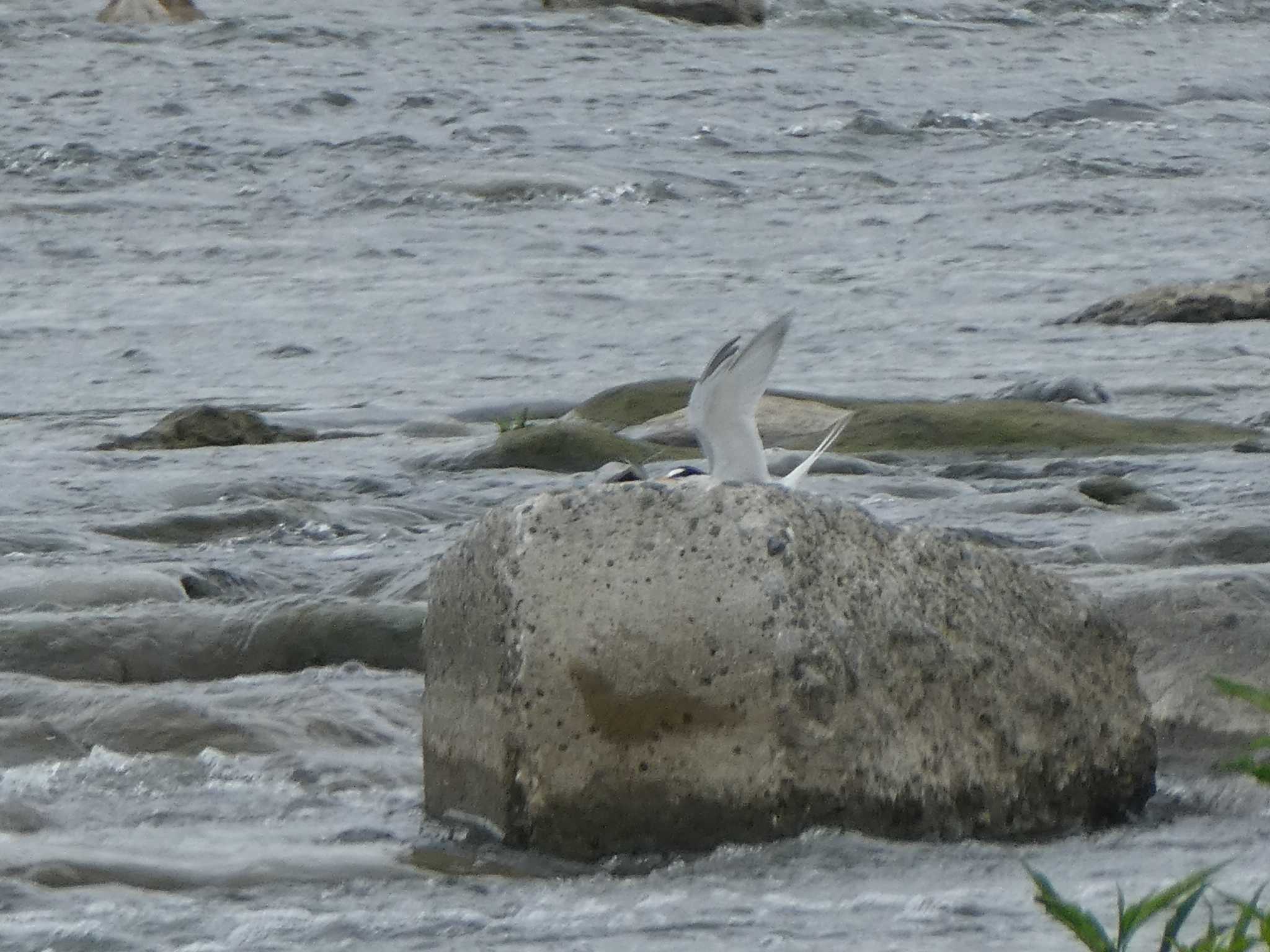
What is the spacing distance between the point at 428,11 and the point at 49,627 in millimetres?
18523

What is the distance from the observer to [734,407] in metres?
5.93

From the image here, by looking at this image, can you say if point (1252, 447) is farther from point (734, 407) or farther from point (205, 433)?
point (205, 433)

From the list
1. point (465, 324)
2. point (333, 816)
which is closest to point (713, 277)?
point (465, 324)

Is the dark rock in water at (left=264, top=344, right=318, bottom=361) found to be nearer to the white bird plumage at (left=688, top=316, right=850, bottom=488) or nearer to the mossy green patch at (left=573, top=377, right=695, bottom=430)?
the mossy green patch at (left=573, top=377, right=695, bottom=430)

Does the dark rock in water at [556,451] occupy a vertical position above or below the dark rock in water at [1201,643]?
below

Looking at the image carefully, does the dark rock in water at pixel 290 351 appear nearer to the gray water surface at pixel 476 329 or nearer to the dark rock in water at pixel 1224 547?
the gray water surface at pixel 476 329

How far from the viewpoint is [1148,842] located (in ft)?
13.9

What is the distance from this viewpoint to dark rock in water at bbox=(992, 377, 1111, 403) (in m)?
9.94

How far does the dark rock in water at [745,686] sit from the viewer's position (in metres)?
4.12

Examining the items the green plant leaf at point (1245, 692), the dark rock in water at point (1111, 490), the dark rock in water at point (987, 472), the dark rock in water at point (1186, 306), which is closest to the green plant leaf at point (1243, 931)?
the green plant leaf at point (1245, 692)

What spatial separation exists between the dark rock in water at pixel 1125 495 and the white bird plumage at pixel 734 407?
2014mm

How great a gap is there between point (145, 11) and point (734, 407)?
18365 millimetres

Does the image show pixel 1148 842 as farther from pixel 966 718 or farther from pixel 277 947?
pixel 277 947

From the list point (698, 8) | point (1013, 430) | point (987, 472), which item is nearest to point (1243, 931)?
point (987, 472)
